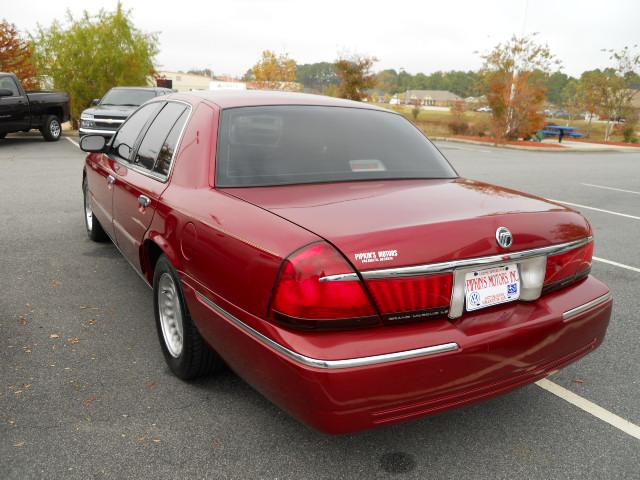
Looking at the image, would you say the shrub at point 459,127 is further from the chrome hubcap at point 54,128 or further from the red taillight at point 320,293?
the red taillight at point 320,293

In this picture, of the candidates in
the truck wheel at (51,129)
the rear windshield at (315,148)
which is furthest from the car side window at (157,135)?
the truck wheel at (51,129)

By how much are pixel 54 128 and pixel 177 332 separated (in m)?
15.8

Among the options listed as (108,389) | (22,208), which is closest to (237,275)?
(108,389)

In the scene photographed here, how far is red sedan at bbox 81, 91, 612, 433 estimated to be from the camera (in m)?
2.10

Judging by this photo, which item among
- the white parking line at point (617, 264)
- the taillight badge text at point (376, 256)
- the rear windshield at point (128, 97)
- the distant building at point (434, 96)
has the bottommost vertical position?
the white parking line at point (617, 264)

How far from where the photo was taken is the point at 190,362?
118 inches

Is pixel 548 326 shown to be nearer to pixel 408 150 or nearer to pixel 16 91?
pixel 408 150

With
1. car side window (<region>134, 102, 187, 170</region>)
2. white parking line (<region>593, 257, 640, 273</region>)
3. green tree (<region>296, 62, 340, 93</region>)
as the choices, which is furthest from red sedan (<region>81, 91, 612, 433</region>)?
green tree (<region>296, 62, 340, 93</region>)

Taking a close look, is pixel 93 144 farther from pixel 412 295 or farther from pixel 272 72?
pixel 272 72

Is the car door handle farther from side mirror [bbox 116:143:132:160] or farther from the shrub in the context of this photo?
the shrub

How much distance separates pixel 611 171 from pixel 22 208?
1523 centimetres

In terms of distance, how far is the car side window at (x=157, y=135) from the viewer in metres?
3.59

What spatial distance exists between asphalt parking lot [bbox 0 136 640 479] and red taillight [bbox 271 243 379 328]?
0.75 m

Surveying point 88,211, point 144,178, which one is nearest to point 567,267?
point 144,178
